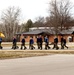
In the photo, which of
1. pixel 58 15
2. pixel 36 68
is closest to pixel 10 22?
pixel 58 15

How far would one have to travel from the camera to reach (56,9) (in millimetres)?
73938

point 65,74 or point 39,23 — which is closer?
point 65,74

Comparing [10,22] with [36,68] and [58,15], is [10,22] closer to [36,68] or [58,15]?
[58,15]

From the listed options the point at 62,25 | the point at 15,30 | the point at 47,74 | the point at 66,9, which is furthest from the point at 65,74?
the point at 15,30

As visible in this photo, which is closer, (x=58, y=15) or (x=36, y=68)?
(x=36, y=68)

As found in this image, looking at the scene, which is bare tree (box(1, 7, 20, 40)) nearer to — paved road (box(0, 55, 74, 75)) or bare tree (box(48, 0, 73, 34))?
bare tree (box(48, 0, 73, 34))

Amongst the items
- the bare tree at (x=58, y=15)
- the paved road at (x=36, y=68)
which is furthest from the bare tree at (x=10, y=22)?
the paved road at (x=36, y=68)

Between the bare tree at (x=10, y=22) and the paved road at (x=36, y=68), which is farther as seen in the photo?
the bare tree at (x=10, y=22)

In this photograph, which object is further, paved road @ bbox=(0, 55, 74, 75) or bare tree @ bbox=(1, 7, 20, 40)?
bare tree @ bbox=(1, 7, 20, 40)

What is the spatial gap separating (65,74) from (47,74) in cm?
80

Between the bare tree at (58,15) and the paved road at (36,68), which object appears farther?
the bare tree at (58,15)

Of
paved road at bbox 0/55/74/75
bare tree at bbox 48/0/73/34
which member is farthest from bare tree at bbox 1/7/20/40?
paved road at bbox 0/55/74/75

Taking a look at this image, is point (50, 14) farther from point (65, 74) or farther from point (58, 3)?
point (65, 74)

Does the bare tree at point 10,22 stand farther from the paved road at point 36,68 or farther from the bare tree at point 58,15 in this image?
the paved road at point 36,68
